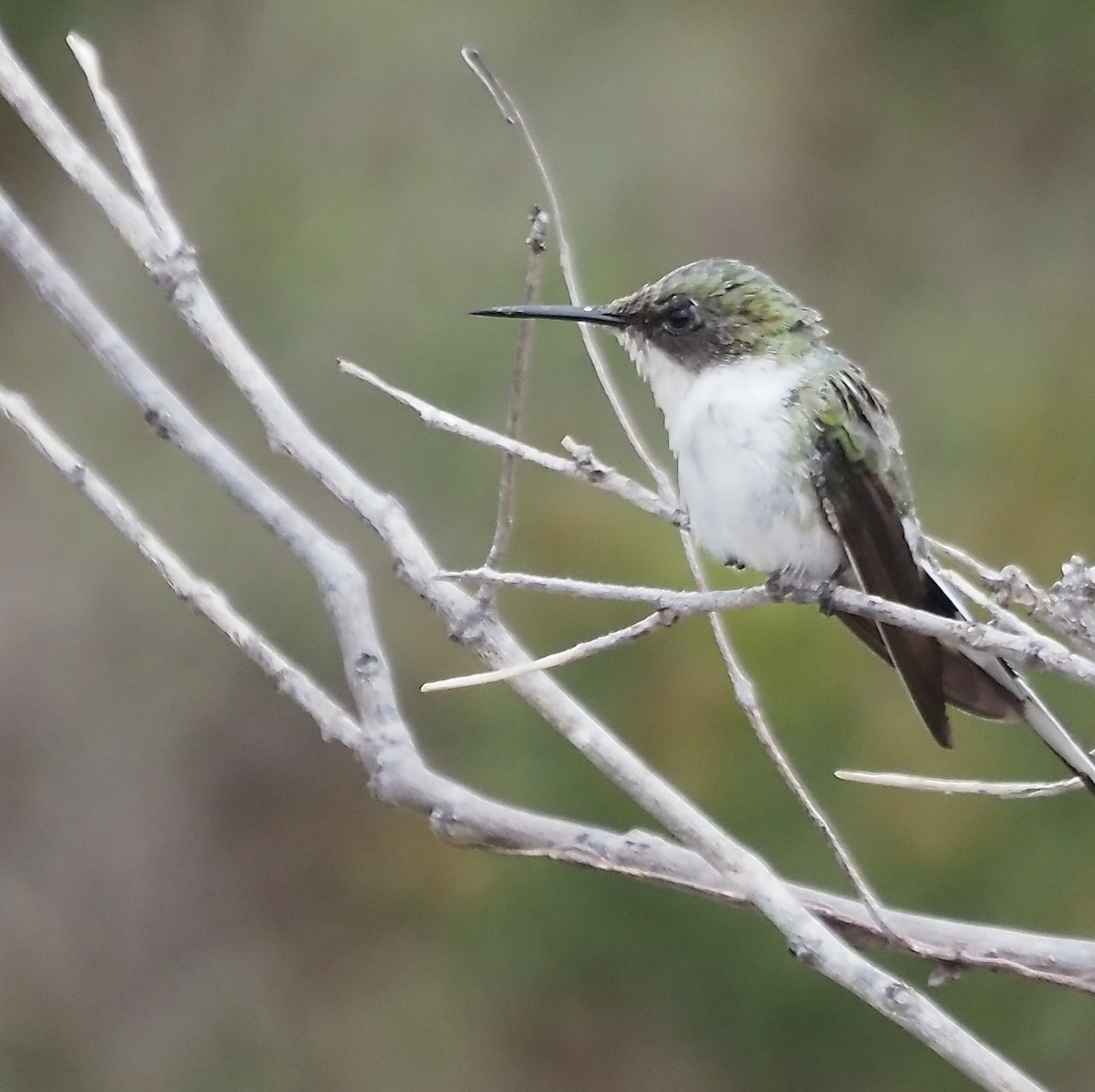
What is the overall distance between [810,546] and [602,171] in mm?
1749

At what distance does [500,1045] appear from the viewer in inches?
101

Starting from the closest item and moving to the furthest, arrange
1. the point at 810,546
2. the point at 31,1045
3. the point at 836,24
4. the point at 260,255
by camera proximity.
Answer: the point at 810,546 → the point at 31,1045 → the point at 260,255 → the point at 836,24

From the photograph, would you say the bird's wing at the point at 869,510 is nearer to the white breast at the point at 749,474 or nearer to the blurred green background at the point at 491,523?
the white breast at the point at 749,474

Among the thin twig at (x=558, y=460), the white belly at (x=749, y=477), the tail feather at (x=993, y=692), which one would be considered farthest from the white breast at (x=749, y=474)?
the thin twig at (x=558, y=460)

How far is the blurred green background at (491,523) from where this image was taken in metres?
2.40

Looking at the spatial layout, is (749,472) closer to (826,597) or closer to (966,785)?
(826,597)

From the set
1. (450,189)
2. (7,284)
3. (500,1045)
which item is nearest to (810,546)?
(500,1045)

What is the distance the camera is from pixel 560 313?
120cm

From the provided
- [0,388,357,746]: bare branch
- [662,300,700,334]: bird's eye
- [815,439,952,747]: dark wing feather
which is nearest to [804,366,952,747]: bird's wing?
[815,439,952,747]: dark wing feather

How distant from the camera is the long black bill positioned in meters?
1.10

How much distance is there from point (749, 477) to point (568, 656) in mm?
355

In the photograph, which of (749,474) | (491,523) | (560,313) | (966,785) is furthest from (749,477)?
(491,523)

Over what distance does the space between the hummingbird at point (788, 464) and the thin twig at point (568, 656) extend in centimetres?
27

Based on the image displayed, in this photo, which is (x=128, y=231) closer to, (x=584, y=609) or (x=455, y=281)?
(x=584, y=609)
